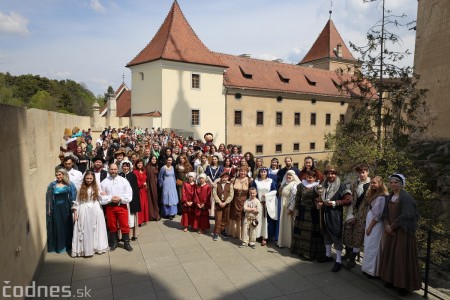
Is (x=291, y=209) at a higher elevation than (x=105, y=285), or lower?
higher

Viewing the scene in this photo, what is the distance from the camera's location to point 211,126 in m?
28.1

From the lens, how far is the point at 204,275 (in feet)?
17.6

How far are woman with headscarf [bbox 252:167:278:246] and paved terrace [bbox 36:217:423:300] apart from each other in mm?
343

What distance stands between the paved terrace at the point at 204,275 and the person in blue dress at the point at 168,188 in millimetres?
1695

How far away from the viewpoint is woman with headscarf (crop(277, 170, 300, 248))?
6.55 metres

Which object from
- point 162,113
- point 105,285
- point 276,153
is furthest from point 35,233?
point 276,153

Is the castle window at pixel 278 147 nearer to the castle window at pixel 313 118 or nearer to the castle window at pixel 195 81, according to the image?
the castle window at pixel 313 118

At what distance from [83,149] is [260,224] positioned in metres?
5.71

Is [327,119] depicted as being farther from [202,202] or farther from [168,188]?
[202,202]

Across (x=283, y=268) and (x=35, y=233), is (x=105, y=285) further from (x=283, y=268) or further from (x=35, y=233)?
(x=283, y=268)

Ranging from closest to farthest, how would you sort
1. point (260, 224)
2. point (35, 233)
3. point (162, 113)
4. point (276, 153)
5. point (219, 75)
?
1. point (35, 233)
2. point (260, 224)
3. point (162, 113)
4. point (219, 75)
5. point (276, 153)

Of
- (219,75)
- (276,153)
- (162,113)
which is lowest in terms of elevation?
(276,153)

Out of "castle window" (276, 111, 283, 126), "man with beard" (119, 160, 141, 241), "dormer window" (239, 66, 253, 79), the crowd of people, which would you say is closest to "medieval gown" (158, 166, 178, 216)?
A: the crowd of people

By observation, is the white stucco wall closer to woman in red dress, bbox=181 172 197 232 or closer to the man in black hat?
woman in red dress, bbox=181 172 197 232
